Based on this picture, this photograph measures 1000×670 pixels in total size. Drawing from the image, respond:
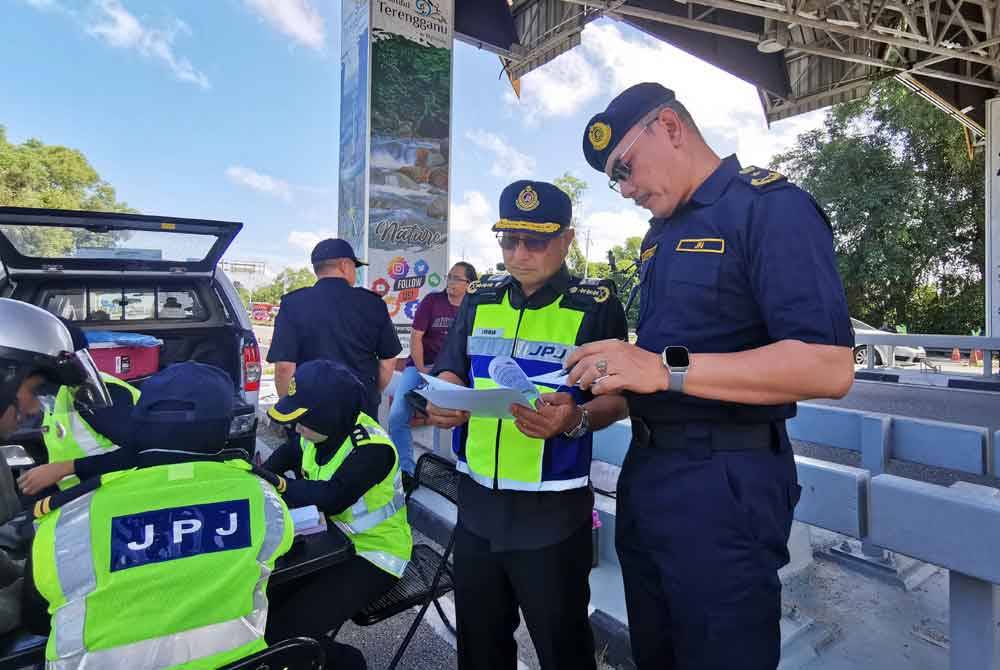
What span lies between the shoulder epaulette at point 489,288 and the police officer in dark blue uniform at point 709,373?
0.52 meters

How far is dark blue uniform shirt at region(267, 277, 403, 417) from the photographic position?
348 centimetres

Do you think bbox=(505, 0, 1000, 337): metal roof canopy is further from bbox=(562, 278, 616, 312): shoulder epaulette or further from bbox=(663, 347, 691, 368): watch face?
bbox=(663, 347, 691, 368): watch face

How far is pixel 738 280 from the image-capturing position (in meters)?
1.11

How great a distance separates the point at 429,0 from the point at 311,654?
7.53 m

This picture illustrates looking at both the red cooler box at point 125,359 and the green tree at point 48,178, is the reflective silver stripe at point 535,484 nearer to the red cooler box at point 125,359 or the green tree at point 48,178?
the red cooler box at point 125,359

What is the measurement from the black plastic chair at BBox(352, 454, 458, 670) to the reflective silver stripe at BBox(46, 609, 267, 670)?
0.63m

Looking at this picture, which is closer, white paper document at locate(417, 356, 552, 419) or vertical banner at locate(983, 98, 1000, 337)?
white paper document at locate(417, 356, 552, 419)

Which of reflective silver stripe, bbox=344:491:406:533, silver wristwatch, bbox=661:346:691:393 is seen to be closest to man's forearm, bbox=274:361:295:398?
reflective silver stripe, bbox=344:491:406:533

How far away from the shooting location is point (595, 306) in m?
1.56

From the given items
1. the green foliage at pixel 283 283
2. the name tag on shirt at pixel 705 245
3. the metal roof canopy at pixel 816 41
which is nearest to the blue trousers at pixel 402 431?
the name tag on shirt at pixel 705 245

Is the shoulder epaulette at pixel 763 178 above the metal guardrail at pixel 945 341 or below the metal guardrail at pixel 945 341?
above

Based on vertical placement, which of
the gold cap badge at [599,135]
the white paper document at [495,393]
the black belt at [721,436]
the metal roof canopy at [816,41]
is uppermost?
the metal roof canopy at [816,41]

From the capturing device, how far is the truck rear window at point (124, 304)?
415 cm

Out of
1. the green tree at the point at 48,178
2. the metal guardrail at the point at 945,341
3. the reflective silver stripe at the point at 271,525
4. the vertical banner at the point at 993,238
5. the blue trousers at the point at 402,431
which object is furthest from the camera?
the green tree at the point at 48,178
